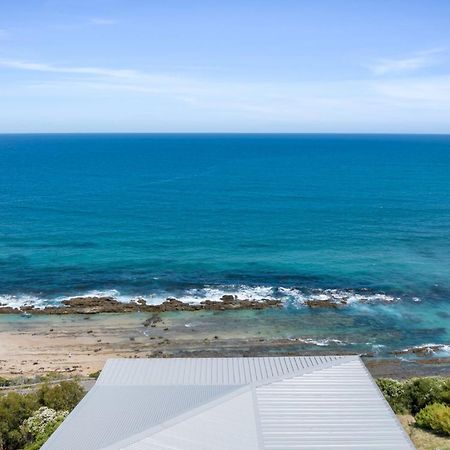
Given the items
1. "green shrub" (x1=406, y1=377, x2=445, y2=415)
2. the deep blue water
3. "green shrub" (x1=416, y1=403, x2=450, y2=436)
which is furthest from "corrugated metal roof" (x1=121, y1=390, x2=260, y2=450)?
the deep blue water

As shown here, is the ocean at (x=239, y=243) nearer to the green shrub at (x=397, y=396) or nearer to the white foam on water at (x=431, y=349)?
the white foam on water at (x=431, y=349)

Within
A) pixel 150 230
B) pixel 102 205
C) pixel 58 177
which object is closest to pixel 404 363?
pixel 150 230

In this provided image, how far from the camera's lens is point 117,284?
199 ft

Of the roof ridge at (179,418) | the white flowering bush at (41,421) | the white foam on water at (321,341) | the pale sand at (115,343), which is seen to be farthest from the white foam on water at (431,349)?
the white flowering bush at (41,421)

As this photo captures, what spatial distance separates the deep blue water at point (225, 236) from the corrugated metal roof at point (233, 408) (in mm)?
30767

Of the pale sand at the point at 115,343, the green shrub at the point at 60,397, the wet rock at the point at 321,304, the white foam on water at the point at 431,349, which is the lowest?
the pale sand at the point at 115,343

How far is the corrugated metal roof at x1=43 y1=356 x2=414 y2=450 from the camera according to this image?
1989cm

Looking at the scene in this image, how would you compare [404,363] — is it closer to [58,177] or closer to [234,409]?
[234,409]

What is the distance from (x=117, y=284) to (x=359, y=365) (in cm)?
3893

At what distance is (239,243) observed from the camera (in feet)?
251

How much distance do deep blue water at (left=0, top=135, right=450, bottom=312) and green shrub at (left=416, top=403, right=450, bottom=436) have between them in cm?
2890

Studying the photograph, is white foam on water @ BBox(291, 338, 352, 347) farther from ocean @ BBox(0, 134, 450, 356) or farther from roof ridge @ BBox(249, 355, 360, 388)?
roof ridge @ BBox(249, 355, 360, 388)

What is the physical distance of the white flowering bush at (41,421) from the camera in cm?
2717

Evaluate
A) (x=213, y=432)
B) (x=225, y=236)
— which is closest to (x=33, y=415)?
(x=213, y=432)
